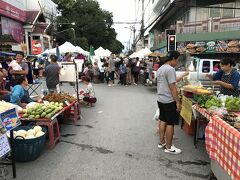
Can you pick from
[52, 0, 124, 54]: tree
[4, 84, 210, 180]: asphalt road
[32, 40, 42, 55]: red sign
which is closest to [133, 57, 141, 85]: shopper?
[4, 84, 210, 180]: asphalt road

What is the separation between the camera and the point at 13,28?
28906mm

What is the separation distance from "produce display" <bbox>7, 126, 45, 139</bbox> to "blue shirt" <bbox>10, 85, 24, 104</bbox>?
1626mm

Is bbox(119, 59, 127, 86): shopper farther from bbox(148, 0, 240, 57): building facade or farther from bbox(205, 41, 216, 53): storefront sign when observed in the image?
bbox(205, 41, 216, 53): storefront sign

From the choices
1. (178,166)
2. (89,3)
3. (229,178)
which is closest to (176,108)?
(178,166)

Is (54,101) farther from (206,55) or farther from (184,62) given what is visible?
(206,55)

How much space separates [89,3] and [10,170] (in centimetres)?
5904

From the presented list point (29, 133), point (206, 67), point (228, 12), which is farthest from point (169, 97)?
point (228, 12)

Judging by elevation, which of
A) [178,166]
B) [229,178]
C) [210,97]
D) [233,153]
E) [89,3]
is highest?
[89,3]

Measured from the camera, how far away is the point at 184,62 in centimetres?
1748

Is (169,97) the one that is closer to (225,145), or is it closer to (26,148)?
(225,145)

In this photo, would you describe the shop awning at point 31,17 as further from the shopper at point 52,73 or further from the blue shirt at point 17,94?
the blue shirt at point 17,94

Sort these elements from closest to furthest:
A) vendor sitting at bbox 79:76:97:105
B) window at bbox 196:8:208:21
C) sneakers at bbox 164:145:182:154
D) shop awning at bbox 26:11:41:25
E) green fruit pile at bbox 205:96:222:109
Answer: green fruit pile at bbox 205:96:222:109
sneakers at bbox 164:145:182:154
vendor sitting at bbox 79:76:97:105
window at bbox 196:8:208:21
shop awning at bbox 26:11:41:25

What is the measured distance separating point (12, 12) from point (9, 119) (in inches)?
1030

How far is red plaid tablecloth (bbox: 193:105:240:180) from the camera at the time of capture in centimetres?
358
